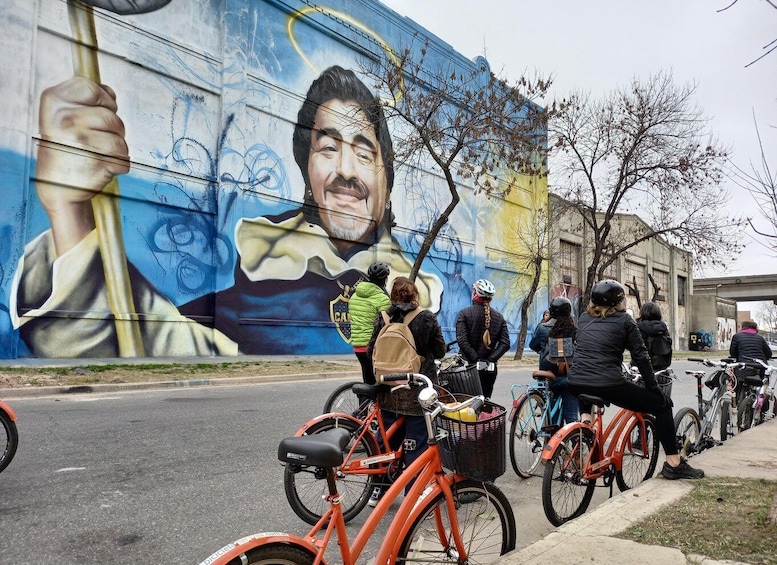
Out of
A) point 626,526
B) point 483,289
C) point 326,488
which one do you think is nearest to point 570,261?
point 483,289

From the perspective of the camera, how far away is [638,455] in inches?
212

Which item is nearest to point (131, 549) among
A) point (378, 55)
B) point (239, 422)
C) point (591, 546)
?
point (591, 546)

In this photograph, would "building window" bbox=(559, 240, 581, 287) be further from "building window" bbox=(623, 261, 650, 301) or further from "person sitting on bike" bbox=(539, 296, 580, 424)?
"person sitting on bike" bbox=(539, 296, 580, 424)

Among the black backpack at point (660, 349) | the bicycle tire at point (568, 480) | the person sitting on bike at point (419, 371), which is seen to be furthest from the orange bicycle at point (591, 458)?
the black backpack at point (660, 349)

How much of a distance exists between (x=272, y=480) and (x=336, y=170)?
1823 centimetres

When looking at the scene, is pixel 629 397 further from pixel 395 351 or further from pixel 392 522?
pixel 392 522

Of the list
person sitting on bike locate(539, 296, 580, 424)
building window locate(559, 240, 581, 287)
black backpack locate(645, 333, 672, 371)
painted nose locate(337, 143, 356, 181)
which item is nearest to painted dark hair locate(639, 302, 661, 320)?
black backpack locate(645, 333, 672, 371)

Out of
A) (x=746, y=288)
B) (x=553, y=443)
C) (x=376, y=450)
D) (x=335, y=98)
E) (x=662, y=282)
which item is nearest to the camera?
(x=553, y=443)

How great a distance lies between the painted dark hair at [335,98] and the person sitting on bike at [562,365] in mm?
14794

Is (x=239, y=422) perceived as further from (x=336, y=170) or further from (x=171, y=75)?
(x=336, y=170)

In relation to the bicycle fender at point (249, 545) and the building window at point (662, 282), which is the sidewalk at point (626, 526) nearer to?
the bicycle fender at point (249, 545)

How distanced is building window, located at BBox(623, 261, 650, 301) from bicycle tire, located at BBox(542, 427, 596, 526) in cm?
4241

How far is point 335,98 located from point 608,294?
19382 millimetres

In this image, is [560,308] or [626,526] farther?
[560,308]
